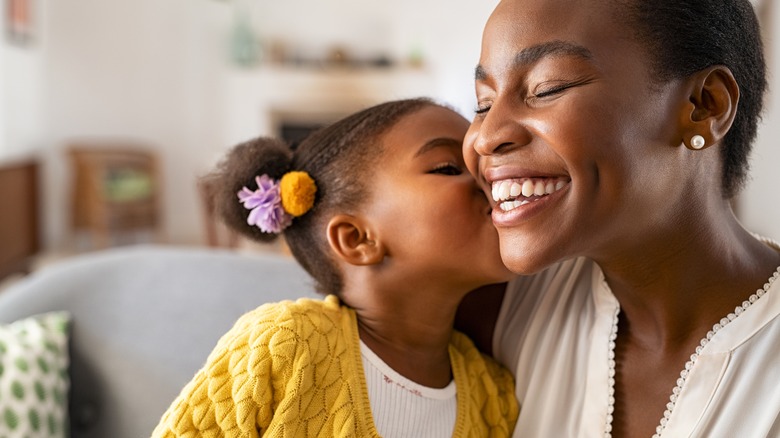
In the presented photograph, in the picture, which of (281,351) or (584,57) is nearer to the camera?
(584,57)

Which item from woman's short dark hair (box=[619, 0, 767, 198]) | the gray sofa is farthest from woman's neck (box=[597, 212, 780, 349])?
the gray sofa

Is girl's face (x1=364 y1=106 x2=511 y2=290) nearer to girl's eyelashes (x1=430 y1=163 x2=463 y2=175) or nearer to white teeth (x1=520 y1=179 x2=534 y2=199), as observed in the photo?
girl's eyelashes (x1=430 y1=163 x2=463 y2=175)

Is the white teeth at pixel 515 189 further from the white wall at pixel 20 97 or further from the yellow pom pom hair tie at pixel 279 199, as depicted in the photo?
the white wall at pixel 20 97

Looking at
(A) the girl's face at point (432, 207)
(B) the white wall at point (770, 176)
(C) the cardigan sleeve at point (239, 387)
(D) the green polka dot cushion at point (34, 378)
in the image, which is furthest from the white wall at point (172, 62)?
(C) the cardigan sleeve at point (239, 387)

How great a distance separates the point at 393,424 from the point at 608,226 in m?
0.52

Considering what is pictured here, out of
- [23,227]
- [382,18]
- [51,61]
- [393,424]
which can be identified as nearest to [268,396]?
[393,424]

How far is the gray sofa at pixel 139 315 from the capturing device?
5.74 ft

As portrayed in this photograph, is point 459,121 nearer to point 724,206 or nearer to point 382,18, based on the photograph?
point 724,206

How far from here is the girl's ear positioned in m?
1.40

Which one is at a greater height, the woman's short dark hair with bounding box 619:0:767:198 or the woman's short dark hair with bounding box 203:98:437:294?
the woman's short dark hair with bounding box 619:0:767:198

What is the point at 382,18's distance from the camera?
8555mm

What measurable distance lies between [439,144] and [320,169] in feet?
0.78

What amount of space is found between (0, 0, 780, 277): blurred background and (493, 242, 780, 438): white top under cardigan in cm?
482

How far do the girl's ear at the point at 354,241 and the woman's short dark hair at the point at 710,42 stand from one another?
0.59 m
